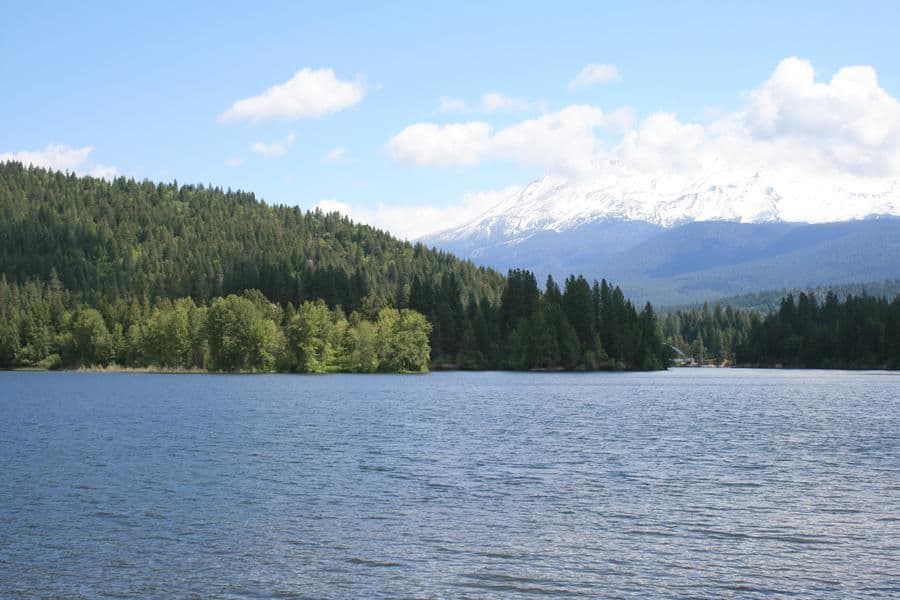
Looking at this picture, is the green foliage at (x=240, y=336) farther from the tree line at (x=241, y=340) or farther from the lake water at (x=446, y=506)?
the lake water at (x=446, y=506)

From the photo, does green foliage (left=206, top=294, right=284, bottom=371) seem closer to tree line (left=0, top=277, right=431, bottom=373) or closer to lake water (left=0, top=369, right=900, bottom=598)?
tree line (left=0, top=277, right=431, bottom=373)

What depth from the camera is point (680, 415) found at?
85875 mm

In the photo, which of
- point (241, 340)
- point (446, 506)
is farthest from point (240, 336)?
point (446, 506)

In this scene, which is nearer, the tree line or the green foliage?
the green foliage

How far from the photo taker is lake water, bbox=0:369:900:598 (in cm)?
2833

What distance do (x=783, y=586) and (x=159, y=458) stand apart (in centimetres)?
3691

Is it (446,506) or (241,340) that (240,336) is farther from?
(446,506)

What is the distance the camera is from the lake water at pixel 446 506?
28.3m

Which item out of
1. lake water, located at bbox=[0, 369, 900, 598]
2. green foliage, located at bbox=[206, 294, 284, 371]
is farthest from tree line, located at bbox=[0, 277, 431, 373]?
lake water, located at bbox=[0, 369, 900, 598]

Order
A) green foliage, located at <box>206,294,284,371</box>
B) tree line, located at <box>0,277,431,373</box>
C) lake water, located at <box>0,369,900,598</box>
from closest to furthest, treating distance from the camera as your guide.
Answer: lake water, located at <box>0,369,900,598</box> < green foliage, located at <box>206,294,284,371</box> < tree line, located at <box>0,277,431,373</box>

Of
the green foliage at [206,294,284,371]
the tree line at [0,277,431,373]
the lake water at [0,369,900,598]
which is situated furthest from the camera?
the tree line at [0,277,431,373]

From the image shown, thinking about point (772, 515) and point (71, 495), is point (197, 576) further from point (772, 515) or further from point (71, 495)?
point (772, 515)

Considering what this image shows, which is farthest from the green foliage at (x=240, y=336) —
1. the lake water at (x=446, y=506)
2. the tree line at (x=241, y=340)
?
the lake water at (x=446, y=506)

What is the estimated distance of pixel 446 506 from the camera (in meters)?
39.1
